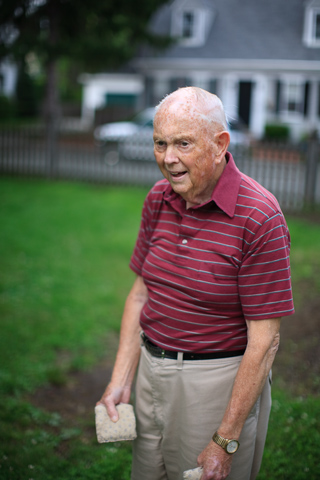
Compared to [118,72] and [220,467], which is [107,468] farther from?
[118,72]

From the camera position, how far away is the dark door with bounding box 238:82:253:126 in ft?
84.0

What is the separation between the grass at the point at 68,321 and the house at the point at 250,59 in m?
17.1

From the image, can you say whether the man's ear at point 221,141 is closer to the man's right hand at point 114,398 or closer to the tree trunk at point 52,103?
the man's right hand at point 114,398

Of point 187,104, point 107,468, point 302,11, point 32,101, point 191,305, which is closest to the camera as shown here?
point 187,104

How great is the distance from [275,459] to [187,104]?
7.78 ft

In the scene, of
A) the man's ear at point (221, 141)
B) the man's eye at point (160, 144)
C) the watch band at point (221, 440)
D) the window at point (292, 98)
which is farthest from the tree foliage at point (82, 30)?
the watch band at point (221, 440)

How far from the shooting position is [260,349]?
5.96ft

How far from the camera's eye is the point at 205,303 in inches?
75.4

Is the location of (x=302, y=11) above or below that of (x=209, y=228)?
above

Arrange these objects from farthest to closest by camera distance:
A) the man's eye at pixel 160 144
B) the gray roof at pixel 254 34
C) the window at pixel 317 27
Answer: the gray roof at pixel 254 34, the window at pixel 317 27, the man's eye at pixel 160 144

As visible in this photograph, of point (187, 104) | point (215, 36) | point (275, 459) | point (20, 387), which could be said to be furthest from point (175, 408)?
point (215, 36)

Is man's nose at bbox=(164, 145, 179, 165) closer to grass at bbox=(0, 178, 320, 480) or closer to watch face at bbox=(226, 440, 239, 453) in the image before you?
watch face at bbox=(226, 440, 239, 453)

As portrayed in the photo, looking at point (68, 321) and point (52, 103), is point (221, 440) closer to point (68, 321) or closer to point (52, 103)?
point (68, 321)

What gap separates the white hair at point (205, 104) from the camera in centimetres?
182
